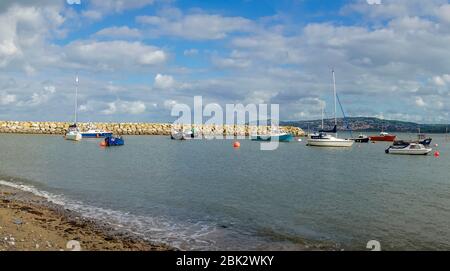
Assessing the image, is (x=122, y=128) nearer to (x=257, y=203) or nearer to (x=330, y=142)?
(x=330, y=142)

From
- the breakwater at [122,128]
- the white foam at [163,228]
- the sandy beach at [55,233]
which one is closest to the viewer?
the sandy beach at [55,233]

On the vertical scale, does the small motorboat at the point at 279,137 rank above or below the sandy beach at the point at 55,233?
above

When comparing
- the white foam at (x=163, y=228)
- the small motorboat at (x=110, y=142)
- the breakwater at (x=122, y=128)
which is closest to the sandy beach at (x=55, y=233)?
the white foam at (x=163, y=228)

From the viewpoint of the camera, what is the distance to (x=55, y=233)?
1647 centimetres

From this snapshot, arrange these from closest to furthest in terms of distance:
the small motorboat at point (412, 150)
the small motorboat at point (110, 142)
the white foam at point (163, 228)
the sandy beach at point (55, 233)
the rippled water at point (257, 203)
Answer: the sandy beach at point (55, 233), the white foam at point (163, 228), the rippled water at point (257, 203), the small motorboat at point (412, 150), the small motorboat at point (110, 142)

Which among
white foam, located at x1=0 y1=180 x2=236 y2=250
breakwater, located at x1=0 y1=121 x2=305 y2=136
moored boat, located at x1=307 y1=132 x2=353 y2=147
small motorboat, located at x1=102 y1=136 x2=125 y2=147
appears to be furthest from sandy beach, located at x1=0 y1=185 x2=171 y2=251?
breakwater, located at x1=0 y1=121 x2=305 y2=136

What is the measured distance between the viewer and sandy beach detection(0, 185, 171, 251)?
14.4m

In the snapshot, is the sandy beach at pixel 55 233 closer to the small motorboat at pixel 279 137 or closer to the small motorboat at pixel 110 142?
the small motorboat at pixel 110 142

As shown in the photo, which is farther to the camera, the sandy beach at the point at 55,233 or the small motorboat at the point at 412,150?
the small motorboat at the point at 412,150

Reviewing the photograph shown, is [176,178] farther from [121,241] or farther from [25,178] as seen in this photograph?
[121,241]

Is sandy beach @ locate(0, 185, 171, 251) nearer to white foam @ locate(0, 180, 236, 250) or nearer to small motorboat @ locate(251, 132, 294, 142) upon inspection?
white foam @ locate(0, 180, 236, 250)

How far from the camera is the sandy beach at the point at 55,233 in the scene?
47.1 feet
